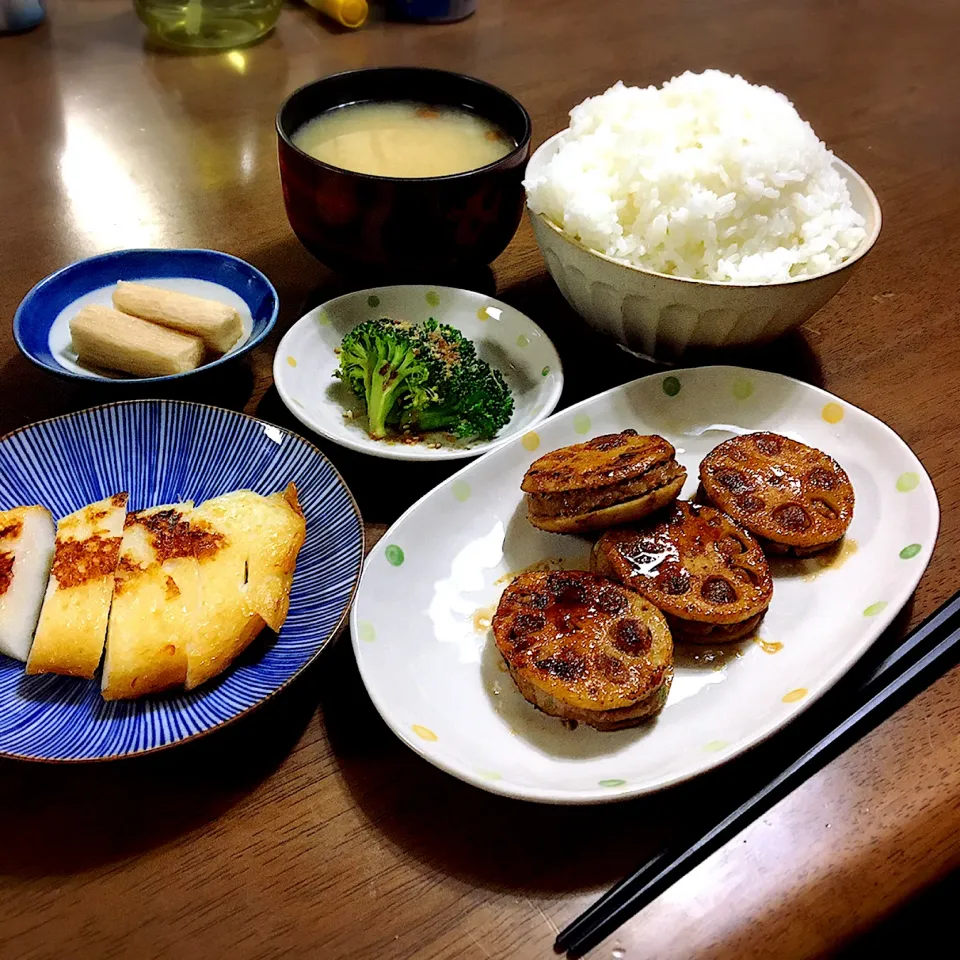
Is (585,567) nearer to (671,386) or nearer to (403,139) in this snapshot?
(671,386)

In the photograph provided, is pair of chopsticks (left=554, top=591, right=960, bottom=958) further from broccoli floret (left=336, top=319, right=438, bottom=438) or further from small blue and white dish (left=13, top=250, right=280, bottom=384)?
small blue and white dish (left=13, top=250, right=280, bottom=384)

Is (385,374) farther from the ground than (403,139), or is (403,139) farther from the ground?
(403,139)

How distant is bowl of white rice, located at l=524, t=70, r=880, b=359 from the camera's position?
5.21 feet

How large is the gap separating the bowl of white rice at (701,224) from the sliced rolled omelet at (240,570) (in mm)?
720

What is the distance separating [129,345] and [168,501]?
1.02 feet

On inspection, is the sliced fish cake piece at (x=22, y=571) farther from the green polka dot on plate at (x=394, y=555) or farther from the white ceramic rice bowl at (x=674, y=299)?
the white ceramic rice bowl at (x=674, y=299)

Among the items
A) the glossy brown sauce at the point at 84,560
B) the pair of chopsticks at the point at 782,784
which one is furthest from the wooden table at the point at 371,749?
the glossy brown sauce at the point at 84,560

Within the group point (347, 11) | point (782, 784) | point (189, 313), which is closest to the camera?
point (782, 784)

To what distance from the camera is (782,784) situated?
95 centimetres

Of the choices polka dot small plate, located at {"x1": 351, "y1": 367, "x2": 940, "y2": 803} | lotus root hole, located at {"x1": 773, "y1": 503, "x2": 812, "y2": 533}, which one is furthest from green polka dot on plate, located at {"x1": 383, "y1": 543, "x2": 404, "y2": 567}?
lotus root hole, located at {"x1": 773, "y1": 503, "x2": 812, "y2": 533}

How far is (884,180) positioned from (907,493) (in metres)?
1.43

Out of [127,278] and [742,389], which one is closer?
[742,389]

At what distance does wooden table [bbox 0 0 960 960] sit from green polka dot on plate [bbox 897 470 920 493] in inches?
5.7

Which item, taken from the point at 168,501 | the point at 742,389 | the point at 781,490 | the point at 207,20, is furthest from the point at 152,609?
the point at 207,20
